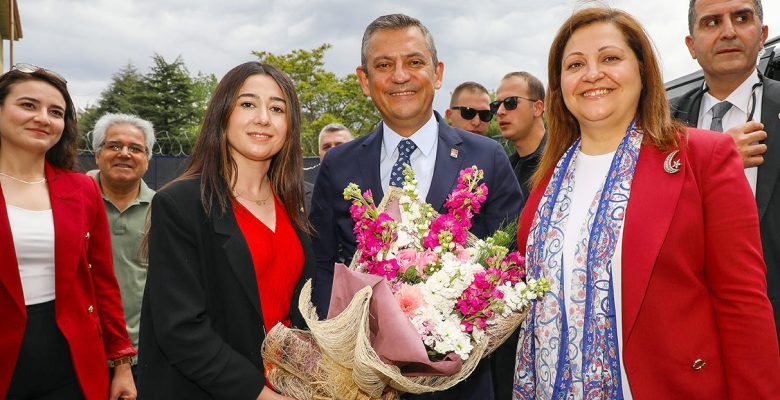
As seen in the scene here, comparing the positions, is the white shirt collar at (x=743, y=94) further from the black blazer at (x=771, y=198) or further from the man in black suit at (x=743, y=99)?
the black blazer at (x=771, y=198)

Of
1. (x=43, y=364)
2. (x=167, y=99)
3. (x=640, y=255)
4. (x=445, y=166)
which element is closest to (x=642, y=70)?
(x=640, y=255)

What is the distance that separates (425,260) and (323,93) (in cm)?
3492

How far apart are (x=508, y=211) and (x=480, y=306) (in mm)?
1097

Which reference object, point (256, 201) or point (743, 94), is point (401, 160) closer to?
point (256, 201)

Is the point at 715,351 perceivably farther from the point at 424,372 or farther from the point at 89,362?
the point at 89,362

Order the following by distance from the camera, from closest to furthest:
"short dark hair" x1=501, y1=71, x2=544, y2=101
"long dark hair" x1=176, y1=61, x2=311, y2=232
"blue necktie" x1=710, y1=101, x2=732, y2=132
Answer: "long dark hair" x1=176, y1=61, x2=311, y2=232
"blue necktie" x1=710, y1=101, x2=732, y2=132
"short dark hair" x1=501, y1=71, x2=544, y2=101

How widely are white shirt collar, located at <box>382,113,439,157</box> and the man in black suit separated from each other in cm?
144

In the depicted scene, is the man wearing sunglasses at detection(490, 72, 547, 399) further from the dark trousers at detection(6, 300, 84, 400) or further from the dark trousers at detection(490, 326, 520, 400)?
the dark trousers at detection(6, 300, 84, 400)

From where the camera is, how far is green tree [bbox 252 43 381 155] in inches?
1391

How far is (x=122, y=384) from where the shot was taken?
11.7 feet

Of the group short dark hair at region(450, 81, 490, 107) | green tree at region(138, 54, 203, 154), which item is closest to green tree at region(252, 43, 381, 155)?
green tree at region(138, 54, 203, 154)

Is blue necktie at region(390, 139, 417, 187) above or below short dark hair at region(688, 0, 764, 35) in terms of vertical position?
below

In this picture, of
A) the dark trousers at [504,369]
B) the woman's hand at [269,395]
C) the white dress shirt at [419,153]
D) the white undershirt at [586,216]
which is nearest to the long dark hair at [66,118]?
the white dress shirt at [419,153]

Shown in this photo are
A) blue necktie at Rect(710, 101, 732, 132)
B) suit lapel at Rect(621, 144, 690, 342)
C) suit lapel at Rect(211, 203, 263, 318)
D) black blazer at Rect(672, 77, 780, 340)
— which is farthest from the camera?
blue necktie at Rect(710, 101, 732, 132)
